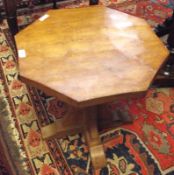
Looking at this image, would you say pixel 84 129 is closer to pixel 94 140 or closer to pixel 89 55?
pixel 94 140

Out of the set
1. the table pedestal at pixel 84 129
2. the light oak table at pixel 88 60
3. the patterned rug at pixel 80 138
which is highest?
the light oak table at pixel 88 60

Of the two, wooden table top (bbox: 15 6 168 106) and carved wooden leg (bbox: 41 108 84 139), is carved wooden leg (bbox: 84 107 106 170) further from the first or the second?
wooden table top (bbox: 15 6 168 106)

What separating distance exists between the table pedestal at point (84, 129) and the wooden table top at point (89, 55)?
332mm

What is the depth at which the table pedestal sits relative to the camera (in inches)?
58.3

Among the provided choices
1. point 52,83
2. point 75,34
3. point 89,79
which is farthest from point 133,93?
point 75,34

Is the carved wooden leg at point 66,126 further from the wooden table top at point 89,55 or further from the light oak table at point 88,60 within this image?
the wooden table top at point 89,55

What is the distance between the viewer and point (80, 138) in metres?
1.62

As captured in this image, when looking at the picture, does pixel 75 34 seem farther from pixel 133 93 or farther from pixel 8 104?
pixel 8 104

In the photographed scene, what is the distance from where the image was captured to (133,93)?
1.14 metres

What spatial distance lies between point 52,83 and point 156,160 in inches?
31.0

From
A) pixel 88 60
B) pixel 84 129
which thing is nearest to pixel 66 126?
pixel 84 129

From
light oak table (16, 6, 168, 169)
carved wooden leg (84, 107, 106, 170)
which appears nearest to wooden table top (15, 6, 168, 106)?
light oak table (16, 6, 168, 169)

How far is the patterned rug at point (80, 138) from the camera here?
1.49m

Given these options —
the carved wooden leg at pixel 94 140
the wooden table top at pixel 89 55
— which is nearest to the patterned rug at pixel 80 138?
the carved wooden leg at pixel 94 140
